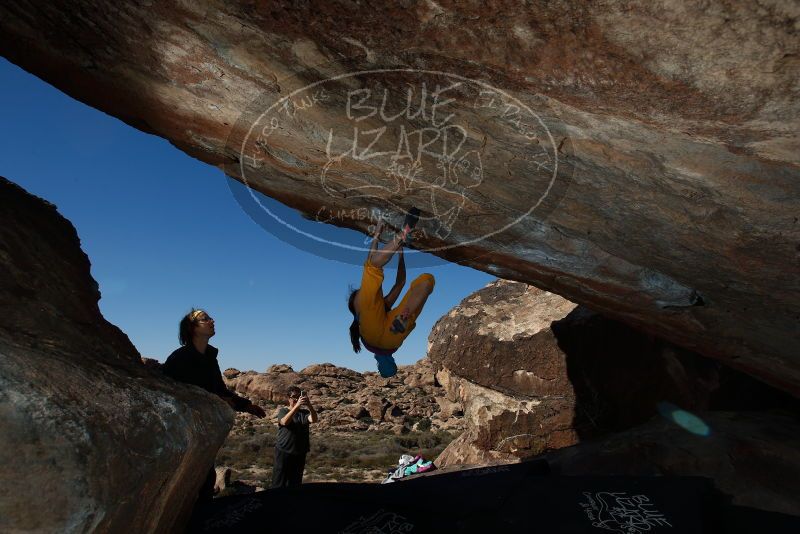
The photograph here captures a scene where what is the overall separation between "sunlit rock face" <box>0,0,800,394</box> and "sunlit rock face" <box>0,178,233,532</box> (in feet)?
5.16

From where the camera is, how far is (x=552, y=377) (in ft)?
30.9

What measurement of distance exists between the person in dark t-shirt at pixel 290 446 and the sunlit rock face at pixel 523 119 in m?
3.41

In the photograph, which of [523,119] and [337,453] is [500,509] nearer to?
[523,119]

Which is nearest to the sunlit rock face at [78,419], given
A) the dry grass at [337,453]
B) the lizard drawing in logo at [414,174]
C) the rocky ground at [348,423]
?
the lizard drawing in logo at [414,174]

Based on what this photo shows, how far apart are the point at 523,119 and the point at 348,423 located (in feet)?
86.3

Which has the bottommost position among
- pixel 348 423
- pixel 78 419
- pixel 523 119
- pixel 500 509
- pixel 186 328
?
pixel 78 419

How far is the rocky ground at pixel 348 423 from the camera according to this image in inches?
690

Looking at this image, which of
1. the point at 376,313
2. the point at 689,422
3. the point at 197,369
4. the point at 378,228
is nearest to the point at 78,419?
the point at 197,369

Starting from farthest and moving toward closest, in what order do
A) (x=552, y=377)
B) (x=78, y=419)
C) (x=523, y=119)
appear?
(x=552, y=377) < (x=523, y=119) < (x=78, y=419)

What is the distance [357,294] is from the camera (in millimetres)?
5555

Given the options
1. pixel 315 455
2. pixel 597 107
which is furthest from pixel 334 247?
pixel 315 455

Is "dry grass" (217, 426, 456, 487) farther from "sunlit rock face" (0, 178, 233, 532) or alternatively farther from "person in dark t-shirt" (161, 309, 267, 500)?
"sunlit rock face" (0, 178, 233, 532)

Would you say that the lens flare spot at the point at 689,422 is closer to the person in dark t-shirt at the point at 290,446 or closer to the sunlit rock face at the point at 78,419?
the person in dark t-shirt at the point at 290,446

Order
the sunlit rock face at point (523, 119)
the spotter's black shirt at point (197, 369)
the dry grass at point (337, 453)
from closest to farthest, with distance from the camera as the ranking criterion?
1. the sunlit rock face at point (523, 119)
2. the spotter's black shirt at point (197, 369)
3. the dry grass at point (337, 453)
